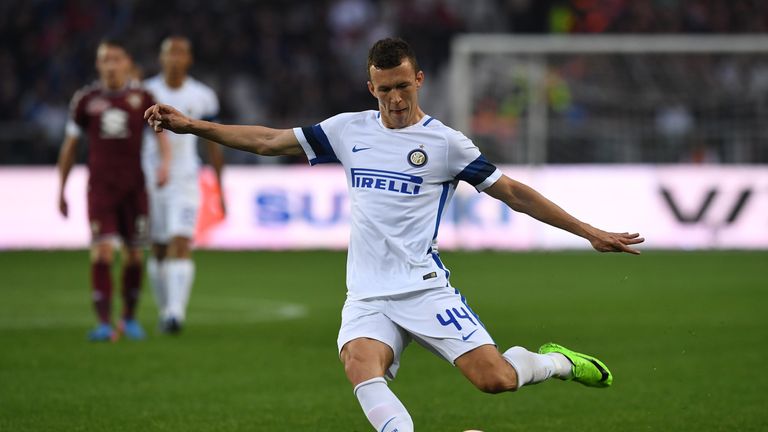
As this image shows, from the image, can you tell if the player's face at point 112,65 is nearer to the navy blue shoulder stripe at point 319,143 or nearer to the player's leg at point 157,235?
the player's leg at point 157,235

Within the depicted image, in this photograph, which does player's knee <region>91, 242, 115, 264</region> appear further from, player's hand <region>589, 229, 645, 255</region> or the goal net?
the goal net

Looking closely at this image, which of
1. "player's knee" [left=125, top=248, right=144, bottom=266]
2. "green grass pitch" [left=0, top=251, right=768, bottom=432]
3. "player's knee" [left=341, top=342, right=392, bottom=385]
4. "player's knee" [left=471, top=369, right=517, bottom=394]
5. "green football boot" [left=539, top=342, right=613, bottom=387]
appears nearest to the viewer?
"player's knee" [left=341, top=342, right=392, bottom=385]

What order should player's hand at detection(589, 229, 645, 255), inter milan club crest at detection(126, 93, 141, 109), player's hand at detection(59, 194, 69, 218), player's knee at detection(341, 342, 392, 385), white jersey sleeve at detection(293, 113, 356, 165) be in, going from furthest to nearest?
1. inter milan club crest at detection(126, 93, 141, 109)
2. player's hand at detection(59, 194, 69, 218)
3. white jersey sleeve at detection(293, 113, 356, 165)
4. player's hand at detection(589, 229, 645, 255)
5. player's knee at detection(341, 342, 392, 385)

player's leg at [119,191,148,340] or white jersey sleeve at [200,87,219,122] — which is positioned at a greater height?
white jersey sleeve at [200,87,219,122]

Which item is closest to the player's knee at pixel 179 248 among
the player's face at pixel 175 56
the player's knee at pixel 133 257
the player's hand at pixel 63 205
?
the player's knee at pixel 133 257

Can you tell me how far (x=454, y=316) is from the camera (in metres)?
6.11

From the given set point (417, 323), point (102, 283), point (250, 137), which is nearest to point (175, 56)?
point (102, 283)

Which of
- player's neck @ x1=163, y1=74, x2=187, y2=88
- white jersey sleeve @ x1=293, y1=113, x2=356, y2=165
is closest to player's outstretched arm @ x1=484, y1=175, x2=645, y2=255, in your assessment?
white jersey sleeve @ x1=293, y1=113, x2=356, y2=165

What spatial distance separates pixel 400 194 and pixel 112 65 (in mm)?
5814

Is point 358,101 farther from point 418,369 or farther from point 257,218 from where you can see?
point 418,369

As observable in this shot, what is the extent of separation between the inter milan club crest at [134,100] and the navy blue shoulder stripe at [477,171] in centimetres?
582

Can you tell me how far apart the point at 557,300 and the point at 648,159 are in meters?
8.29

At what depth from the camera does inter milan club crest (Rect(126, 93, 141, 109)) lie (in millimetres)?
11555

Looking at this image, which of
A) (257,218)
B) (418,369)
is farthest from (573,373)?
(257,218)
